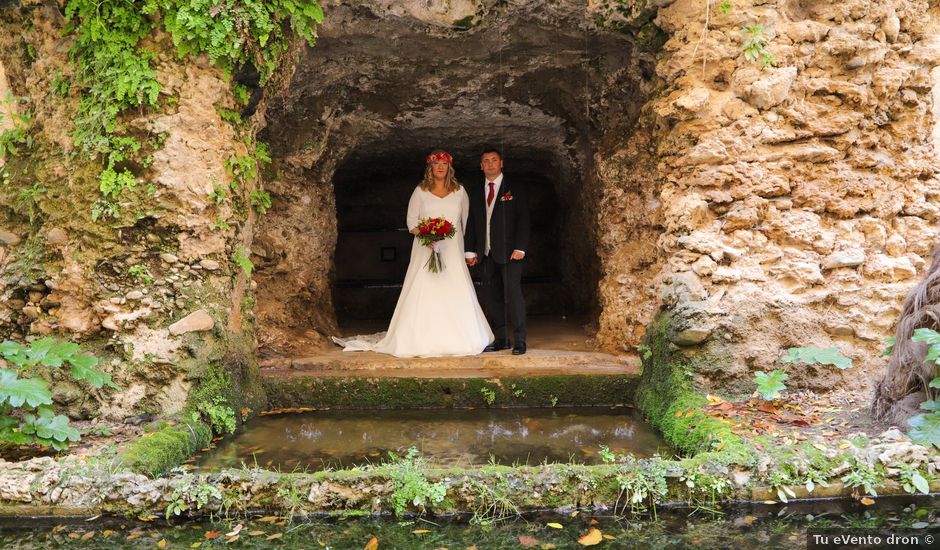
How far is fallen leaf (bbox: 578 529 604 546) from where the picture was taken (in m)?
3.53

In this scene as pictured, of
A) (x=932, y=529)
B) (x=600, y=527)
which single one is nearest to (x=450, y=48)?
(x=600, y=527)

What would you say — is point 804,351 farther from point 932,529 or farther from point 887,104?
point 887,104

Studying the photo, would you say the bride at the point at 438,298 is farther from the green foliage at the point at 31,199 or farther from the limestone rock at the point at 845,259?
the limestone rock at the point at 845,259

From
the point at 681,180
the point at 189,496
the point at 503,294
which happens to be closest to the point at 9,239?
the point at 189,496

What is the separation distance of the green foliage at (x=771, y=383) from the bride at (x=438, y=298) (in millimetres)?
2760

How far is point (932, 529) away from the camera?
3570mm

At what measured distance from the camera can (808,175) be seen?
227 inches

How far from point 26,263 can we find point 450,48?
4.13m

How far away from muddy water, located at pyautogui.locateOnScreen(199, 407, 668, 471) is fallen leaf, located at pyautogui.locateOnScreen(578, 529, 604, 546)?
0.86m

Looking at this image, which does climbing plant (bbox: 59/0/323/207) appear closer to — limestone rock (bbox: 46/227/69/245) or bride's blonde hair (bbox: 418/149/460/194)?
limestone rock (bbox: 46/227/69/245)

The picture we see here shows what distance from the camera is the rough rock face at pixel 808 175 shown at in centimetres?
561

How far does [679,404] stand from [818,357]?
101cm

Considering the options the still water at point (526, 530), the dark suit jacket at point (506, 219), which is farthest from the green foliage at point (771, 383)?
the dark suit jacket at point (506, 219)

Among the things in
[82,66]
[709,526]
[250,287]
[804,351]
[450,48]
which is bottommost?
[709,526]
